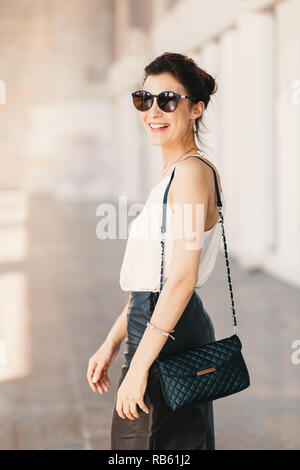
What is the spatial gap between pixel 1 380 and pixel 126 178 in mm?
17968

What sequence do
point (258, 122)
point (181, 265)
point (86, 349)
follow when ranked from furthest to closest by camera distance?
point (258, 122) < point (86, 349) < point (181, 265)

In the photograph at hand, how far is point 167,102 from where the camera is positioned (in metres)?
1.68

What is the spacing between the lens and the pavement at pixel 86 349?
3.50 metres

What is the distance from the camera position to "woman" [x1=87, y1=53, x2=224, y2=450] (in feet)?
5.28

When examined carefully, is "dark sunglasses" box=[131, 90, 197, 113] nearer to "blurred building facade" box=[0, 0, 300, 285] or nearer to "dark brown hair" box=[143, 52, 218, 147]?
"dark brown hair" box=[143, 52, 218, 147]

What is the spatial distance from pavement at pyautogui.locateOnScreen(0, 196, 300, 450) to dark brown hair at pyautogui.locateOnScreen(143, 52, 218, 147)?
2130mm

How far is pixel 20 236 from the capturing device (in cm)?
1273

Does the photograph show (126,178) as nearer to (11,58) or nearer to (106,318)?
(11,58)

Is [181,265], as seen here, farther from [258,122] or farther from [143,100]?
[258,122]

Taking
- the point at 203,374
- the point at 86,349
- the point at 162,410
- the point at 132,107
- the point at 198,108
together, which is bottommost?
the point at 86,349

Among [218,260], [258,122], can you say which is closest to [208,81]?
[258,122]

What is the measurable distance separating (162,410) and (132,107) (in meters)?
19.6

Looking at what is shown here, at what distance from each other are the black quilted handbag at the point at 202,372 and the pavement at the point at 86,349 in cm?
171

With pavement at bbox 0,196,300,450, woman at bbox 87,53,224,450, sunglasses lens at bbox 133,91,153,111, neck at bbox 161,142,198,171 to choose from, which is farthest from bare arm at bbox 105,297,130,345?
pavement at bbox 0,196,300,450
